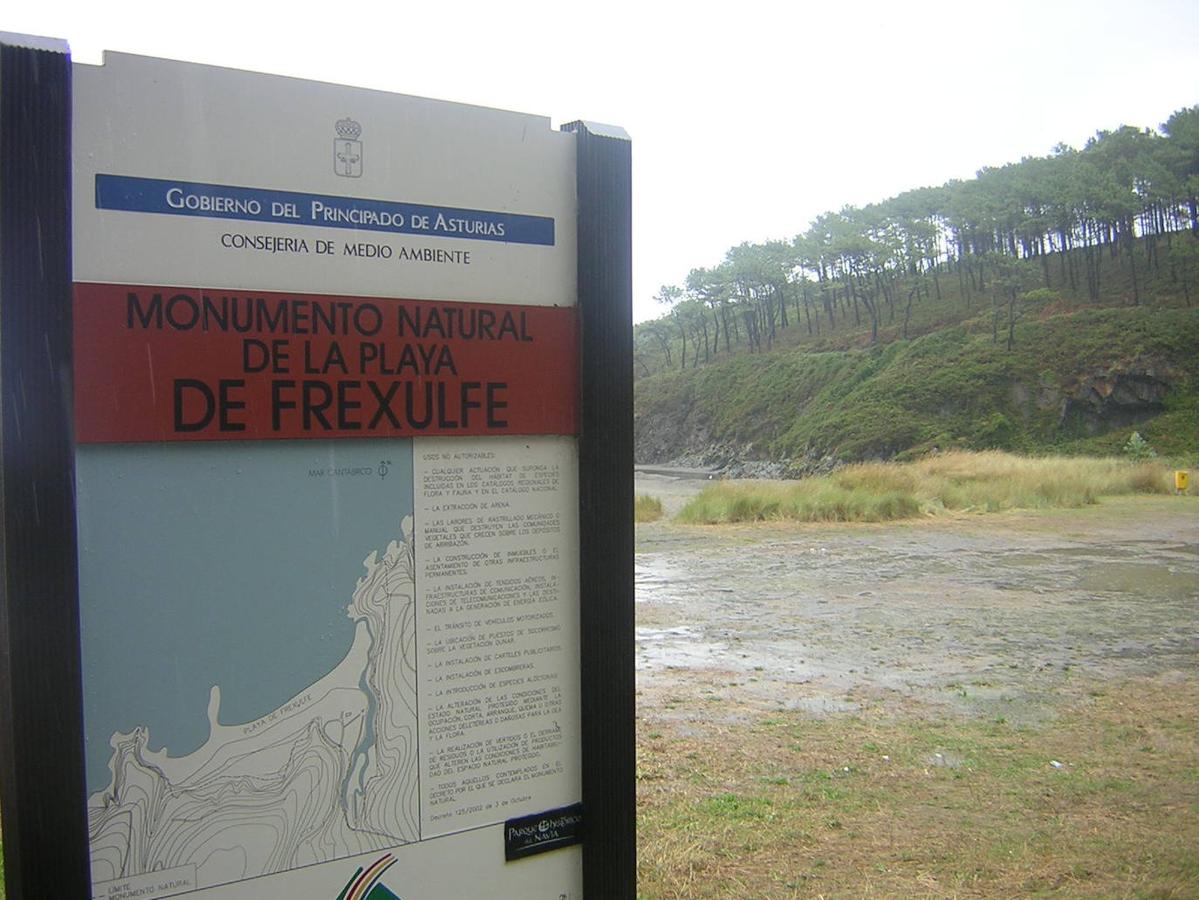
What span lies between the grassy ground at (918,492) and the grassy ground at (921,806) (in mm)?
14192

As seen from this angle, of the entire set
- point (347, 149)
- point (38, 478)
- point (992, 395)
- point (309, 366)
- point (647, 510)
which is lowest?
point (647, 510)

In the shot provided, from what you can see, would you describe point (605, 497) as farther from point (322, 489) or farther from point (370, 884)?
point (370, 884)

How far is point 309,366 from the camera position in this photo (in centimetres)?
257

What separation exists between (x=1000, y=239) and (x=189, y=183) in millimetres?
77938

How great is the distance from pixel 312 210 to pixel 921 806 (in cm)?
411

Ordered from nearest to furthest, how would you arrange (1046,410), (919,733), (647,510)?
(919,733), (647,510), (1046,410)

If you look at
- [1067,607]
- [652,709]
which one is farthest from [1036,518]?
[652,709]

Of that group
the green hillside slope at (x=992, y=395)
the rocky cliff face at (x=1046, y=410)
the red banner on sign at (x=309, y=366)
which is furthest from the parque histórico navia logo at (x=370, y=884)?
the green hillside slope at (x=992, y=395)

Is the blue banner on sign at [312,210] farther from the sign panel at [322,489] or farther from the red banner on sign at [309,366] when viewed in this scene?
the red banner on sign at [309,366]

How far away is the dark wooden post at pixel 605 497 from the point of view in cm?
293

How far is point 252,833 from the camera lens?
249cm

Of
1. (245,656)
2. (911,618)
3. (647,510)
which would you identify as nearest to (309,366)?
(245,656)

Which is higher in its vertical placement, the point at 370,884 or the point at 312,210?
the point at 312,210

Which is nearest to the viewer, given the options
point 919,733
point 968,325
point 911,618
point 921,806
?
point 921,806
